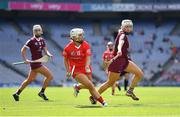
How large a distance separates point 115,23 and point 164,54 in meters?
5.99

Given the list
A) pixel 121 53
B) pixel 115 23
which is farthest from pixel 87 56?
pixel 115 23

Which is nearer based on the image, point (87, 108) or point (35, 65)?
point (87, 108)

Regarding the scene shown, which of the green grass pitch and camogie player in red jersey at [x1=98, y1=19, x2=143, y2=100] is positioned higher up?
camogie player in red jersey at [x1=98, y1=19, x2=143, y2=100]

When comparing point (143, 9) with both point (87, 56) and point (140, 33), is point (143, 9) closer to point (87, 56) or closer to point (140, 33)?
point (140, 33)

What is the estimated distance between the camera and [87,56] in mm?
14406

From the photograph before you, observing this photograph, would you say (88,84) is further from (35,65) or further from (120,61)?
(35,65)

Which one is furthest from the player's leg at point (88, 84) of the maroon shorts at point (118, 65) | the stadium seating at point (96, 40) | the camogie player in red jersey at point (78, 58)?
the stadium seating at point (96, 40)

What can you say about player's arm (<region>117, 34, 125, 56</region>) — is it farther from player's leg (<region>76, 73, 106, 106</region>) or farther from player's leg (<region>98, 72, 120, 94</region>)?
player's leg (<region>76, 73, 106, 106</region>)

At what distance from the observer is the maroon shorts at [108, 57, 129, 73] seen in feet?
51.1

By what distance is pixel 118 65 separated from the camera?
15.6m

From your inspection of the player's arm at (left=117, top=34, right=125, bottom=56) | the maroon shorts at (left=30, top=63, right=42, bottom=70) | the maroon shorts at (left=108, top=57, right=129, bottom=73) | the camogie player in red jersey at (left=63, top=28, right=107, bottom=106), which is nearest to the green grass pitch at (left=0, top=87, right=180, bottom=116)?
the camogie player in red jersey at (left=63, top=28, right=107, bottom=106)

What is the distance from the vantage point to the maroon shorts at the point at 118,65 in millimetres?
15578

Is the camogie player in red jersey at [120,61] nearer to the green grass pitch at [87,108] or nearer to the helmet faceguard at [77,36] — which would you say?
the green grass pitch at [87,108]

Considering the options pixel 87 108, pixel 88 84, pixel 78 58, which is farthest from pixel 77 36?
pixel 87 108
